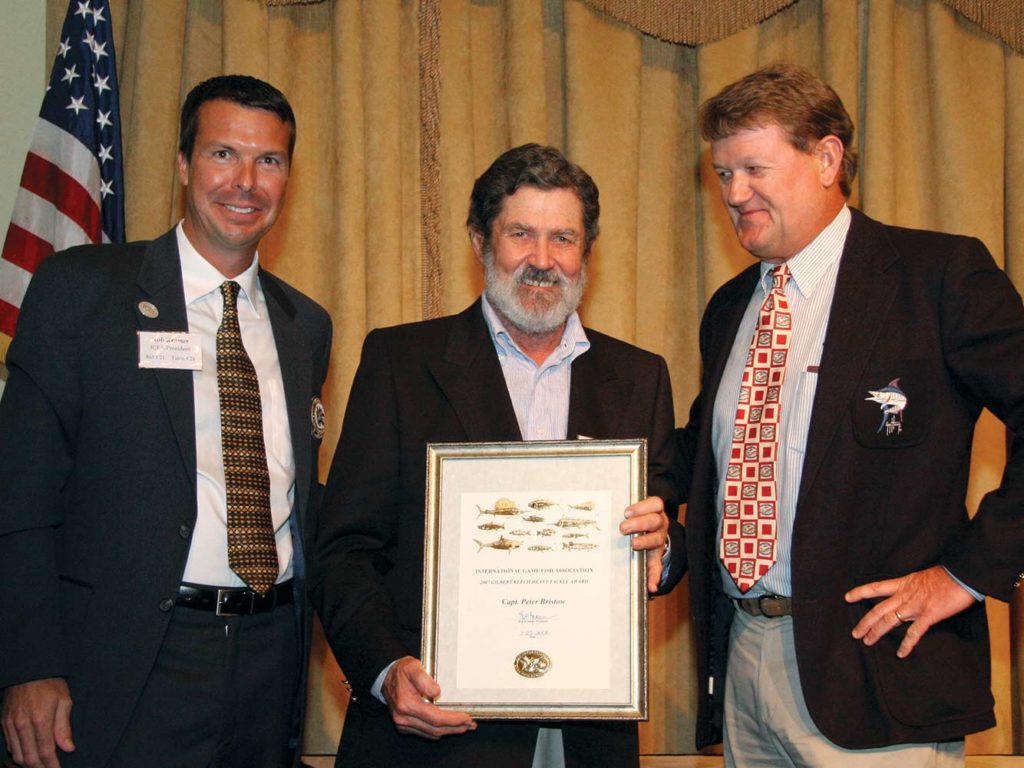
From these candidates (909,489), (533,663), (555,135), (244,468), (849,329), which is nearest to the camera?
(533,663)

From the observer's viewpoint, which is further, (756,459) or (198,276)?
(198,276)

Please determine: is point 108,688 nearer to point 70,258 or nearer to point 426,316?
point 70,258

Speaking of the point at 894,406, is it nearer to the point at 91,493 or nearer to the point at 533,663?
the point at 533,663

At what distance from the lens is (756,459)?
2.55 meters

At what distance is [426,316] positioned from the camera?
4.34 metres

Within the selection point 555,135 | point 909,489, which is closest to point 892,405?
point 909,489

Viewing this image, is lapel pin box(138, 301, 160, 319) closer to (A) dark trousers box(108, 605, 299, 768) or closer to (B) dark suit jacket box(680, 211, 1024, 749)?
(A) dark trousers box(108, 605, 299, 768)

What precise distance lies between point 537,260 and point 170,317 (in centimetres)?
95

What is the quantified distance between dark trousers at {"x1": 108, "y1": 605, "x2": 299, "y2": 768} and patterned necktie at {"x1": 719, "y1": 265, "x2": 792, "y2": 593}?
1.17 meters

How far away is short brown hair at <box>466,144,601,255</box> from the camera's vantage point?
2799 mm

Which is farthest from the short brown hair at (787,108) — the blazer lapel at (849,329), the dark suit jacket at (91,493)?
the dark suit jacket at (91,493)

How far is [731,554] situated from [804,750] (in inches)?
18.1

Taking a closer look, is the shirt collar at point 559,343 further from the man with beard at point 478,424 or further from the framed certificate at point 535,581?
the framed certificate at point 535,581

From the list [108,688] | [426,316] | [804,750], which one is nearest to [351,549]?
[108,688]
